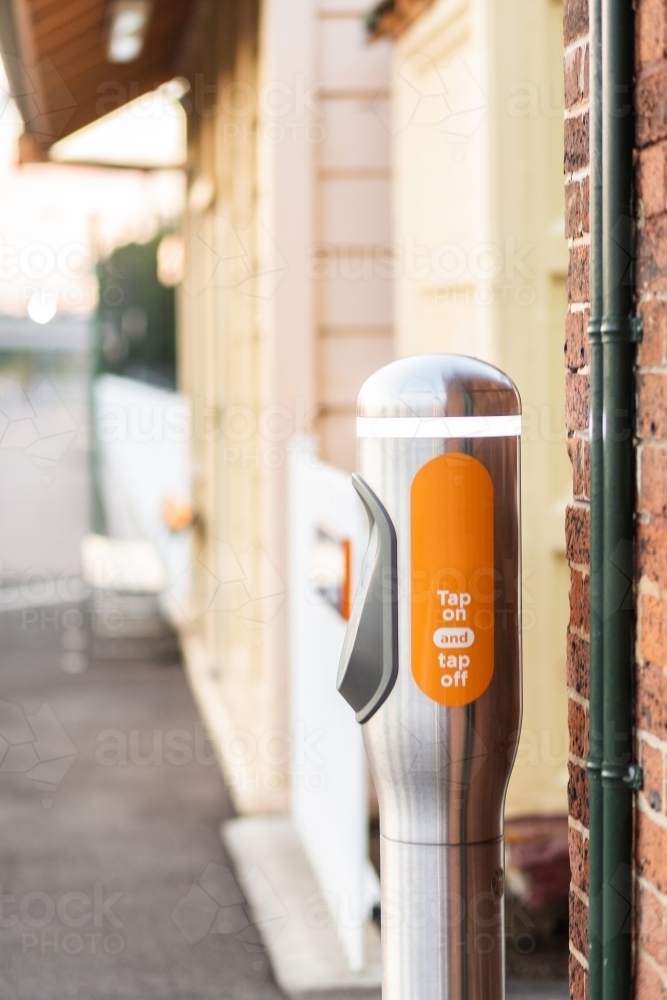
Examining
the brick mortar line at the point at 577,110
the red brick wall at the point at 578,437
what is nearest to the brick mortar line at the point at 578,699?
the red brick wall at the point at 578,437

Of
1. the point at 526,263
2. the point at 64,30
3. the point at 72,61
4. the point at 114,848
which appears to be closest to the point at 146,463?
the point at 72,61

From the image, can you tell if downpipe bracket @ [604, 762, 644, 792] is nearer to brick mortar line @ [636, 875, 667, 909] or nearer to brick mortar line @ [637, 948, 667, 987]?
brick mortar line @ [636, 875, 667, 909]

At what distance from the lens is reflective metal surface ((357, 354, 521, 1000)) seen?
215cm

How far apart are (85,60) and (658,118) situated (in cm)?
609

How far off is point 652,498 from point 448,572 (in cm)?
33

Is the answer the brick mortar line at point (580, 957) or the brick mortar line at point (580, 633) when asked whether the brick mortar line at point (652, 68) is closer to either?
the brick mortar line at point (580, 633)

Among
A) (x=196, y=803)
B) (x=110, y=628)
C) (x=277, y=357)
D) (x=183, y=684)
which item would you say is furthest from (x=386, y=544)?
(x=110, y=628)

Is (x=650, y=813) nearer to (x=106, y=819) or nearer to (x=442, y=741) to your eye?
(x=442, y=741)

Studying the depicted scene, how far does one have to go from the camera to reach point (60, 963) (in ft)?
13.0

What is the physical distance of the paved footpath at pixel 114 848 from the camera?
12.8 feet

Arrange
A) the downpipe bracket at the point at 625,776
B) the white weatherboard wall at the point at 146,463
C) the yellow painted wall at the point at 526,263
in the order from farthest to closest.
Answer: the white weatherboard wall at the point at 146,463 → the yellow painted wall at the point at 526,263 → the downpipe bracket at the point at 625,776

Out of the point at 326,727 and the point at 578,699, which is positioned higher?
the point at 578,699

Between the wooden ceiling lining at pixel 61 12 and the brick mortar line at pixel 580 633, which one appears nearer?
the brick mortar line at pixel 580 633

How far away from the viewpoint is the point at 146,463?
1112 centimetres
